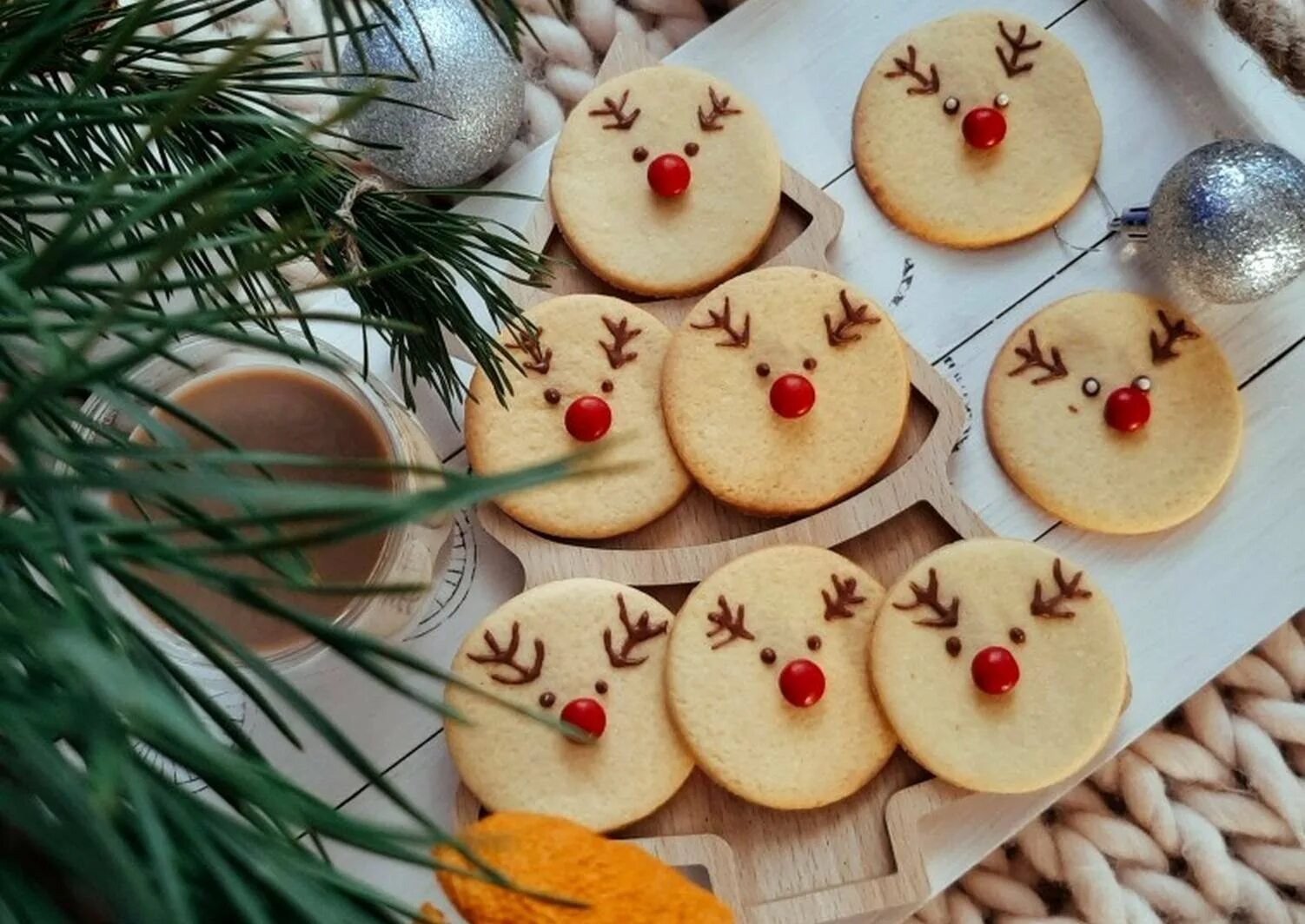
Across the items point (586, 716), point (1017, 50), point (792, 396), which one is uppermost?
point (1017, 50)

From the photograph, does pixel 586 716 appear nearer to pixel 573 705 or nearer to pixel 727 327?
pixel 573 705

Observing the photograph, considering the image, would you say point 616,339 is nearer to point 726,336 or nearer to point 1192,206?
point 726,336

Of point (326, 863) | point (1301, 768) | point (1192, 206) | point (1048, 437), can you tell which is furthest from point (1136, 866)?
point (326, 863)

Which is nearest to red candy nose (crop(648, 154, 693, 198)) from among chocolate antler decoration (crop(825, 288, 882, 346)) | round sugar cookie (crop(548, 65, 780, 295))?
round sugar cookie (crop(548, 65, 780, 295))

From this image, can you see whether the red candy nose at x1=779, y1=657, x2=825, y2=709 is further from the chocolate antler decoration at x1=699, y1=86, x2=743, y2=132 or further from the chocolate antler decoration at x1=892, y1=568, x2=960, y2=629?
the chocolate antler decoration at x1=699, y1=86, x2=743, y2=132

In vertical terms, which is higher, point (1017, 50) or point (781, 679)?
point (1017, 50)

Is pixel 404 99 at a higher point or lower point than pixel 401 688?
lower

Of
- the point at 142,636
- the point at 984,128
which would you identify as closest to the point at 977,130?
the point at 984,128
